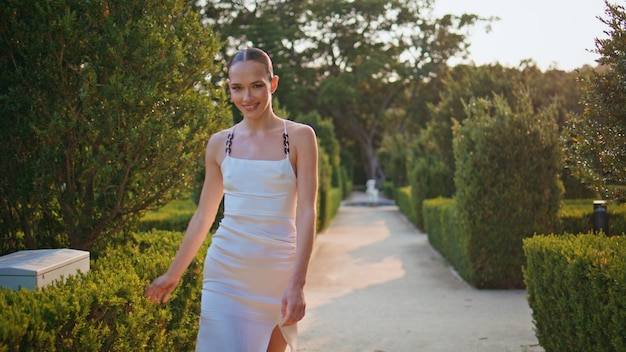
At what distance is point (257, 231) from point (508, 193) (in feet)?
27.0

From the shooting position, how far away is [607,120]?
5020 millimetres

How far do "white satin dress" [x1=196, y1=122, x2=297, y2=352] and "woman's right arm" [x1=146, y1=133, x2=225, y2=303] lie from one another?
233 mm

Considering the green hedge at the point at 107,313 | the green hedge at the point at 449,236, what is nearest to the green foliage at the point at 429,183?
the green hedge at the point at 449,236

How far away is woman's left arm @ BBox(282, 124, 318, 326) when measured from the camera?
8.97 feet

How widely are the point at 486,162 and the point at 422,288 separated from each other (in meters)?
2.19

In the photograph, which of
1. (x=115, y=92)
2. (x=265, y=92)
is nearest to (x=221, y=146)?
(x=265, y=92)

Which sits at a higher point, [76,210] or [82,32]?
[82,32]

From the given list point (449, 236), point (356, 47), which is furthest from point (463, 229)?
point (356, 47)

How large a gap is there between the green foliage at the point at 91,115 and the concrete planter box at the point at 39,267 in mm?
975

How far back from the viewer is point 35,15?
16.3 feet

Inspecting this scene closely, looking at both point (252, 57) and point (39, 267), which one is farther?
point (39, 267)

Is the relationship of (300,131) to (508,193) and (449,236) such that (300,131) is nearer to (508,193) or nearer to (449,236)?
(508,193)

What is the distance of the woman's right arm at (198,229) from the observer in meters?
3.13

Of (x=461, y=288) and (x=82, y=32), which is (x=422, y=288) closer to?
(x=461, y=288)
